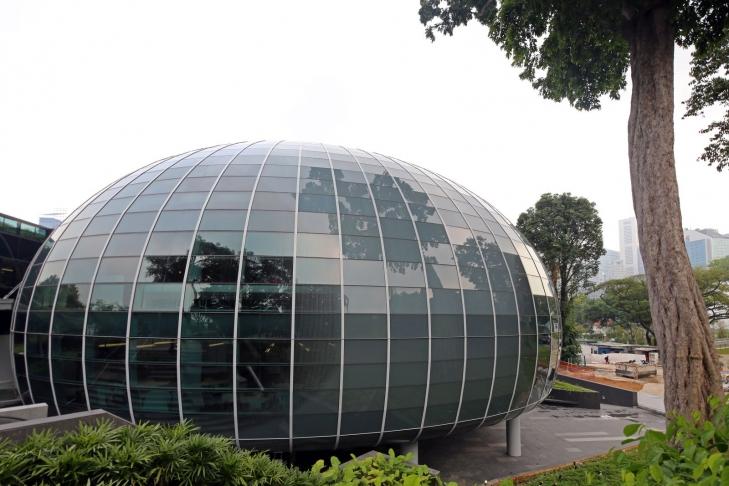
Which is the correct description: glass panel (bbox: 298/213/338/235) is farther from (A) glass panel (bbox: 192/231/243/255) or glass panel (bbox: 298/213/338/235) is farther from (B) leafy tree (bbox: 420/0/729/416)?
(B) leafy tree (bbox: 420/0/729/416)

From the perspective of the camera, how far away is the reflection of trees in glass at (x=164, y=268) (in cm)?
1486

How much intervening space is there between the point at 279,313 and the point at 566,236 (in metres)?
43.1

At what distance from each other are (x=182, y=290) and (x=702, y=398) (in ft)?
50.7

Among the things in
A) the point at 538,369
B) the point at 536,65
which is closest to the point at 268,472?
the point at 536,65

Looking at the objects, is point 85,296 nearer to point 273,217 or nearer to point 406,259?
point 273,217

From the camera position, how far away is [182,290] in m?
14.6

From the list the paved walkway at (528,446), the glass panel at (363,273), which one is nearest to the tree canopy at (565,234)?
the paved walkway at (528,446)

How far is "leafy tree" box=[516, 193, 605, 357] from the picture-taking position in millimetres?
47812

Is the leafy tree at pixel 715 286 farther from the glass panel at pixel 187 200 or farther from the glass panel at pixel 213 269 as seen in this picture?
the glass panel at pixel 187 200

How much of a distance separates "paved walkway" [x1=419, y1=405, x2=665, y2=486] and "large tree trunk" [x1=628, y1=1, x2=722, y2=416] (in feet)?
35.5

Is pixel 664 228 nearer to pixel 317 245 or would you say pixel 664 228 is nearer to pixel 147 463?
pixel 317 245

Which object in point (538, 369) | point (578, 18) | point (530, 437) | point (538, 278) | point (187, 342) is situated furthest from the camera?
point (530, 437)

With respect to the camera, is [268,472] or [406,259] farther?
[406,259]

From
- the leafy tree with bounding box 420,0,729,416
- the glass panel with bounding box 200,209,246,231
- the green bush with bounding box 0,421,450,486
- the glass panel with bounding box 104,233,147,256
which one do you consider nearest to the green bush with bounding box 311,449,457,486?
the green bush with bounding box 0,421,450,486
